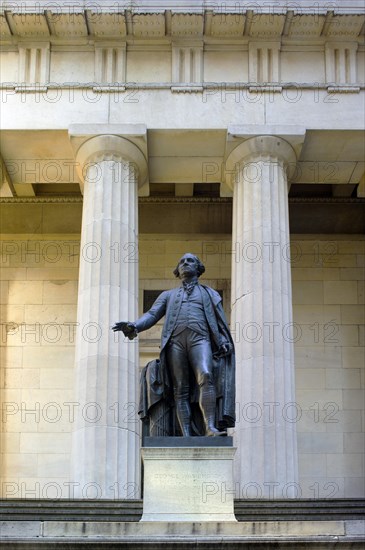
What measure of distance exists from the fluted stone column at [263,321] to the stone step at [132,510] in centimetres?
401

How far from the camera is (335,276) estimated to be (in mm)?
33719

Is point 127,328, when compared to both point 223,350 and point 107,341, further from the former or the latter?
point 107,341

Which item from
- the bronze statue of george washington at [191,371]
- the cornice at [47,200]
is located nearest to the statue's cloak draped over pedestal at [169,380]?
the bronze statue of george washington at [191,371]

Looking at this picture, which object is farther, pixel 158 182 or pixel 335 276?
pixel 335 276

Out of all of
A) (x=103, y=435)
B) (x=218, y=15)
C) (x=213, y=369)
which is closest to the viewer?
(x=213, y=369)

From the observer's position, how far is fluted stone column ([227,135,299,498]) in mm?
25844

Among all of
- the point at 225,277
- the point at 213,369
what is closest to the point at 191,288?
the point at 213,369

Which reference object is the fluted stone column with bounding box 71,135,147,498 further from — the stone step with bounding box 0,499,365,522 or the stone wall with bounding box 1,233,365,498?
the stone wall with bounding box 1,233,365,498

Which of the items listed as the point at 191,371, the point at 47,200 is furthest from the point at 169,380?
the point at 47,200

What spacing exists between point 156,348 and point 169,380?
13.3 metres

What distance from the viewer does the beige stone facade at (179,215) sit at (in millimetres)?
26984

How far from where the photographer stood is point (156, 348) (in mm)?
32625

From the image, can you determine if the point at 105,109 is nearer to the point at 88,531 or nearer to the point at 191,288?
the point at 191,288

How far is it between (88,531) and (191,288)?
442 centimetres
